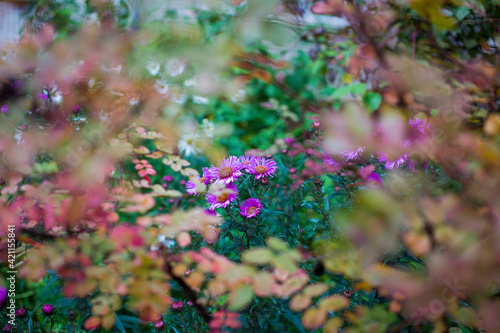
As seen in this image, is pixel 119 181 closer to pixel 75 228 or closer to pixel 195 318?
pixel 75 228

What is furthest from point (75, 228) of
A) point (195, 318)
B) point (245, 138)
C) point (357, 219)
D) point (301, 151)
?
point (245, 138)

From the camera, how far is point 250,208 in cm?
97

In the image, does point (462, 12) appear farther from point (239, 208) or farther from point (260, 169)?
point (239, 208)

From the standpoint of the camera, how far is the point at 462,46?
187 cm

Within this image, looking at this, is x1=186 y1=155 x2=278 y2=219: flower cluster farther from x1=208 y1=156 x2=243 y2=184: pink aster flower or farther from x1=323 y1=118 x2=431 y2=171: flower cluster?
x1=323 y1=118 x2=431 y2=171: flower cluster

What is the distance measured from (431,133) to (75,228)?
0.88m

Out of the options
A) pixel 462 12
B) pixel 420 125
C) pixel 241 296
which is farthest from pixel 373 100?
pixel 241 296

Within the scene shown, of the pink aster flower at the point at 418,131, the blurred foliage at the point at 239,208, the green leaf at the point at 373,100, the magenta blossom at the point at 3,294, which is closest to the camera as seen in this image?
the blurred foliage at the point at 239,208

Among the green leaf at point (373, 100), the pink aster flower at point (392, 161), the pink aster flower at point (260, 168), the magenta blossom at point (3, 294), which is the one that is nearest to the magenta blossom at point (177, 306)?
the pink aster flower at point (260, 168)

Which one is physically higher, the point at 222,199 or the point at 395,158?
the point at 395,158

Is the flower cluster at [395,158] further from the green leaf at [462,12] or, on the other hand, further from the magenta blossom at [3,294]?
the magenta blossom at [3,294]

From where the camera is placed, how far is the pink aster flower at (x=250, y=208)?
37.4 inches

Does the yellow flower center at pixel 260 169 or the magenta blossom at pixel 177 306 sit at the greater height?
the yellow flower center at pixel 260 169

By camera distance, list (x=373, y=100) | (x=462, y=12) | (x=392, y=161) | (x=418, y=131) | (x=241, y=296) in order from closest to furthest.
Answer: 1. (x=241, y=296)
2. (x=418, y=131)
3. (x=392, y=161)
4. (x=462, y=12)
5. (x=373, y=100)
